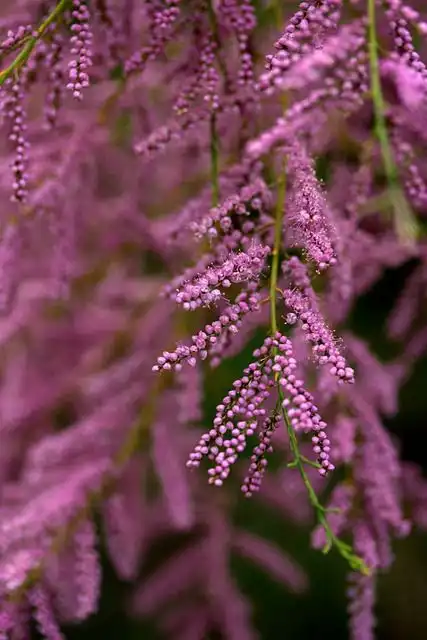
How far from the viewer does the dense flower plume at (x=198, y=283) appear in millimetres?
825

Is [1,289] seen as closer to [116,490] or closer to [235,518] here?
[116,490]

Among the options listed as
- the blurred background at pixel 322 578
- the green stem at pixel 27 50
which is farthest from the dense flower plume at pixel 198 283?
the blurred background at pixel 322 578

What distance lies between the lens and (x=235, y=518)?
2406mm

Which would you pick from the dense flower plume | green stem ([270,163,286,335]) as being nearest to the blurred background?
the dense flower plume

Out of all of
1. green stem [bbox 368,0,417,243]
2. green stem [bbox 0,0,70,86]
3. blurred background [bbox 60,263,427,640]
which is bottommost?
blurred background [bbox 60,263,427,640]

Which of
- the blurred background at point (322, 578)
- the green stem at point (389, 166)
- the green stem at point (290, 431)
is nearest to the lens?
the green stem at point (389, 166)

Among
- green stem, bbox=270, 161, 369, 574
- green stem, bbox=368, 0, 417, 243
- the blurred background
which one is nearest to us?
green stem, bbox=368, 0, 417, 243

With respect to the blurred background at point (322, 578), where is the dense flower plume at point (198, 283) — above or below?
above

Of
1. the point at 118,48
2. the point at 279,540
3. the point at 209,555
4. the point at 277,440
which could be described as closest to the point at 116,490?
the point at 277,440

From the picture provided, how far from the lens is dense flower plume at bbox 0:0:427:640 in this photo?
2.71 feet

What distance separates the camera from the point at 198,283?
0.81 m

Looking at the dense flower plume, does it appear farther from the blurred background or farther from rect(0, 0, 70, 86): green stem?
the blurred background

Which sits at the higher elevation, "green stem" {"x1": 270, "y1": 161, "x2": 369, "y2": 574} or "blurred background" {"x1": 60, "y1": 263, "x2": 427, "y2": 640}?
"green stem" {"x1": 270, "y1": 161, "x2": 369, "y2": 574}

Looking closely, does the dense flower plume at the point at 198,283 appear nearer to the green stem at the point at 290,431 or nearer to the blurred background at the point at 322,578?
the green stem at the point at 290,431
